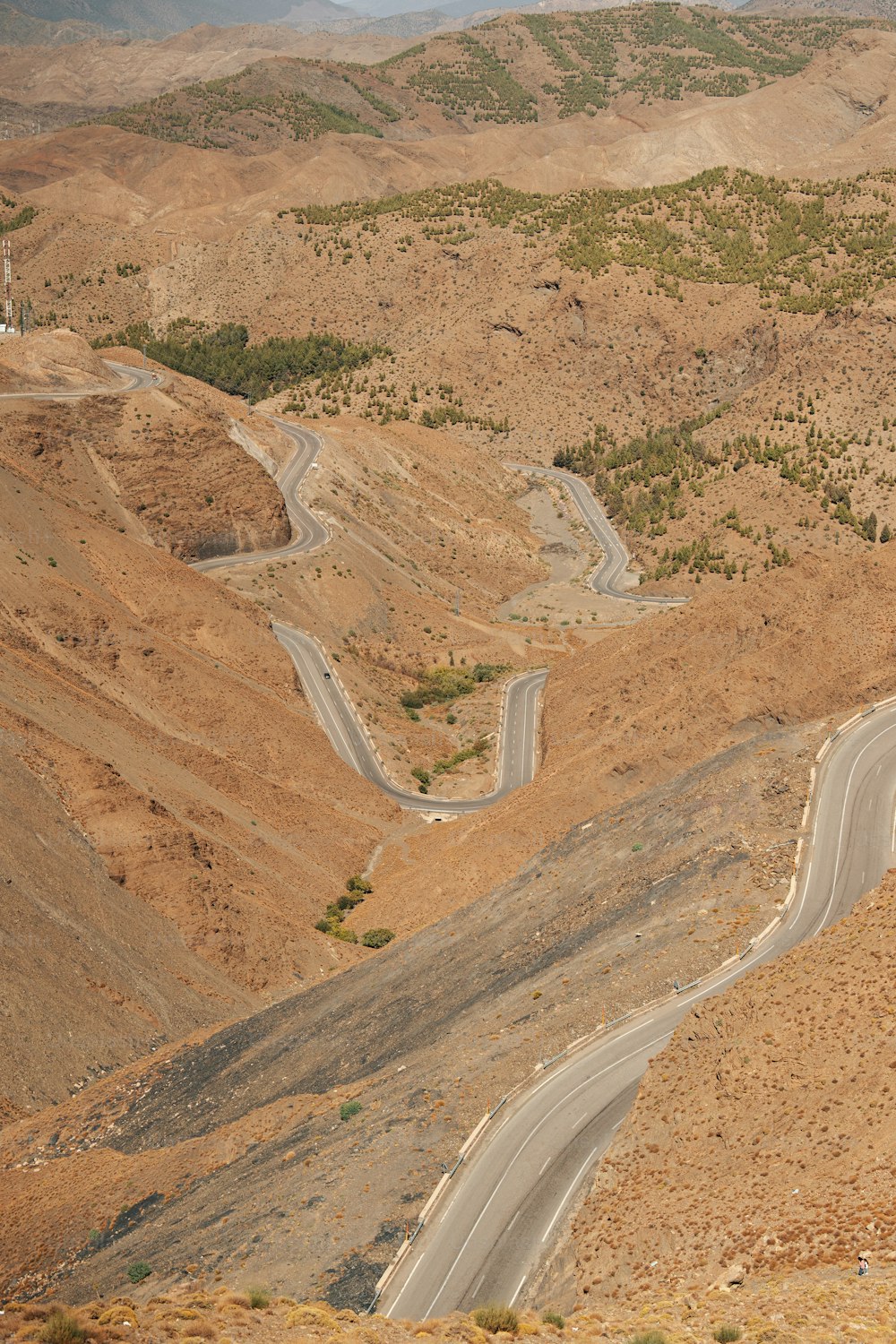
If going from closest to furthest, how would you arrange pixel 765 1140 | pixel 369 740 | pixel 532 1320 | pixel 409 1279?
pixel 532 1320
pixel 765 1140
pixel 409 1279
pixel 369 740

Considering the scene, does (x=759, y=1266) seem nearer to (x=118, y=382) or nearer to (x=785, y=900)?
(x=785, y=900)

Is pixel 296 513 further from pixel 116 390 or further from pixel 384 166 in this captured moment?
pixel 384 166

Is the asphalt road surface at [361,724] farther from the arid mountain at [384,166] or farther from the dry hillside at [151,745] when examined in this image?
the arid mountain at [384,166]

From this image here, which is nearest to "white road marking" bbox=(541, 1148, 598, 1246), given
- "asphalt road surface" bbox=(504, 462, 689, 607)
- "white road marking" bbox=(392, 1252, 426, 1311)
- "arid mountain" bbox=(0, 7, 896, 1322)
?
"arid mountain" bbox=(0, 7, 896, 1322)

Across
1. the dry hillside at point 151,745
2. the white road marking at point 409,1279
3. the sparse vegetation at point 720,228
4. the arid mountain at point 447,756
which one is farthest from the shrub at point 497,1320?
the sparse vegetation at point 720,228

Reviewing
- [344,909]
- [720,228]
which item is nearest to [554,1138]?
[344,909]

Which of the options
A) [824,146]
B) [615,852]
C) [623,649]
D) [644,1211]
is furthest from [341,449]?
[824,146]

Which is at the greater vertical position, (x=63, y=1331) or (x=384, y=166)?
(x=384, y=166)
